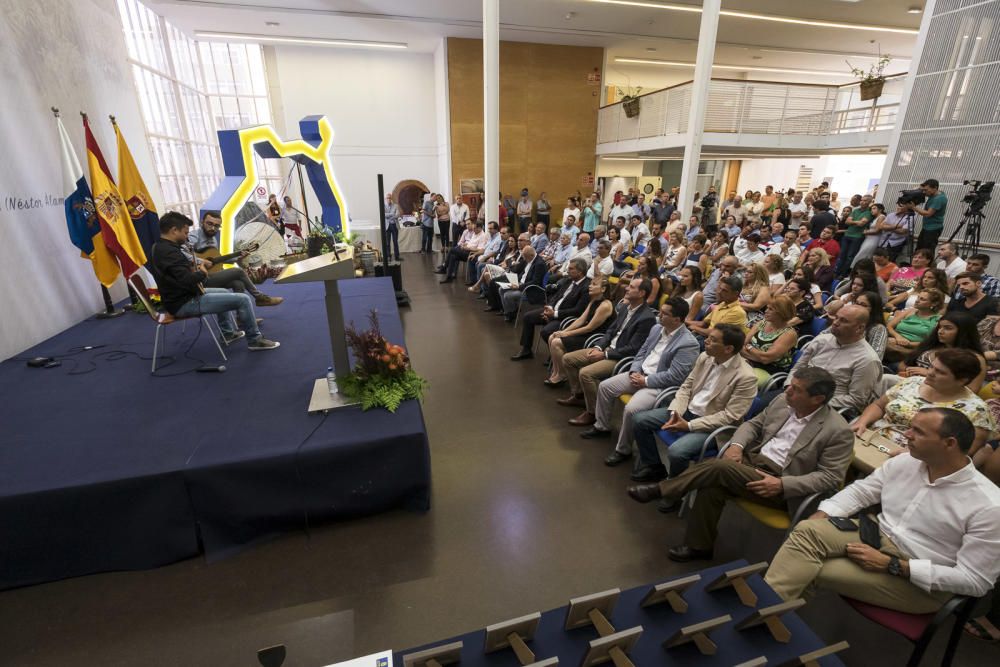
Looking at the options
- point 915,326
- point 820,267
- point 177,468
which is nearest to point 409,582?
point 177,468

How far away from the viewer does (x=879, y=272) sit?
5.56 meters

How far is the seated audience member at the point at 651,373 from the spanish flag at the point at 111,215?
5.29 metres

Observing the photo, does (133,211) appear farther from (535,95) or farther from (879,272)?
(535,95)

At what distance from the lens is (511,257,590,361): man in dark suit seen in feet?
17.7

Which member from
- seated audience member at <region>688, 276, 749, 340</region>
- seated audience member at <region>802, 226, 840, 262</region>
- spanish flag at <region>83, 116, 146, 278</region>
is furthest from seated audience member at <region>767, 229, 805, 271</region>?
spanish flag at <region>83, 116, 146, 278</region>

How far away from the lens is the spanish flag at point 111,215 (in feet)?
16.3

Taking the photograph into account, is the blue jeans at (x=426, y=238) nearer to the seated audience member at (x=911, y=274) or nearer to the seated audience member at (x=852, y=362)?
the seated audience member at (x=911, y=274)

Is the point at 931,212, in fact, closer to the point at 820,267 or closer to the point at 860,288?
the point at 820,267

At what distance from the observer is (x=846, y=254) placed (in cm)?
769

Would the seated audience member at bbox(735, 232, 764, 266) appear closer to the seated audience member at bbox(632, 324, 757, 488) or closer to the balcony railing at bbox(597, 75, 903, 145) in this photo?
the seated audience member at bbox(632, 324, 757, 488)

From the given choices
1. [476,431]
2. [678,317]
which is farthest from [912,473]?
[476,431]

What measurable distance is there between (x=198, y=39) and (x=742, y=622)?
55.2 ft

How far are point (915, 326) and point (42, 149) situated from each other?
902 centimetres

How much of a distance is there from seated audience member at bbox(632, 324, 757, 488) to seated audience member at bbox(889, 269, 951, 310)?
8.23ft
